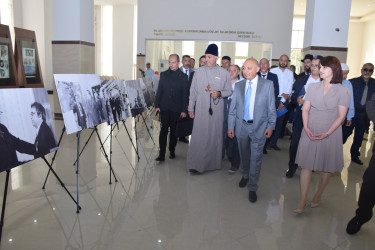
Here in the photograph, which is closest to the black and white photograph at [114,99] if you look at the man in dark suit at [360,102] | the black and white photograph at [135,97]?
the black and white photograph at [135,97]

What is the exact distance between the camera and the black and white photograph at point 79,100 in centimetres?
316

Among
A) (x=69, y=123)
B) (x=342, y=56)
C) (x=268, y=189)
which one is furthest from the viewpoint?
(x=342, y=56)

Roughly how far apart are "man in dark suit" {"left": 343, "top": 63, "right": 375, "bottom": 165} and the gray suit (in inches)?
100

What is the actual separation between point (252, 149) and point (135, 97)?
2512 millimetres

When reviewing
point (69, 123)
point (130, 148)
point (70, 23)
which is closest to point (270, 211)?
point (69, 123)

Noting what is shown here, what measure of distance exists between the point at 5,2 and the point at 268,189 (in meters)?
14.8

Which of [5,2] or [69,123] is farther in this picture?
[5,2]

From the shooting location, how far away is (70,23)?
8.13 metres

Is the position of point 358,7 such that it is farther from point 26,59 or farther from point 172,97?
point 26,59

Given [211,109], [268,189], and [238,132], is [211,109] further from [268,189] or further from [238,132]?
[268,189]

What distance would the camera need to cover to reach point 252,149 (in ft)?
11.9

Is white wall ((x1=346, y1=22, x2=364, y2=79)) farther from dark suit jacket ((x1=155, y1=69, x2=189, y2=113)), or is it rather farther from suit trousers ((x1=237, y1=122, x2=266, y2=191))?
suit trousers ((x1=237, y1=122, x2=266, y2=191))

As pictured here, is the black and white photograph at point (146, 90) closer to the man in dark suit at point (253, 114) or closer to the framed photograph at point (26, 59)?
the framed photograph at point (26, 59)

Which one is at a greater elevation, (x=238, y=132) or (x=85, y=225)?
(x=238, y=132)
